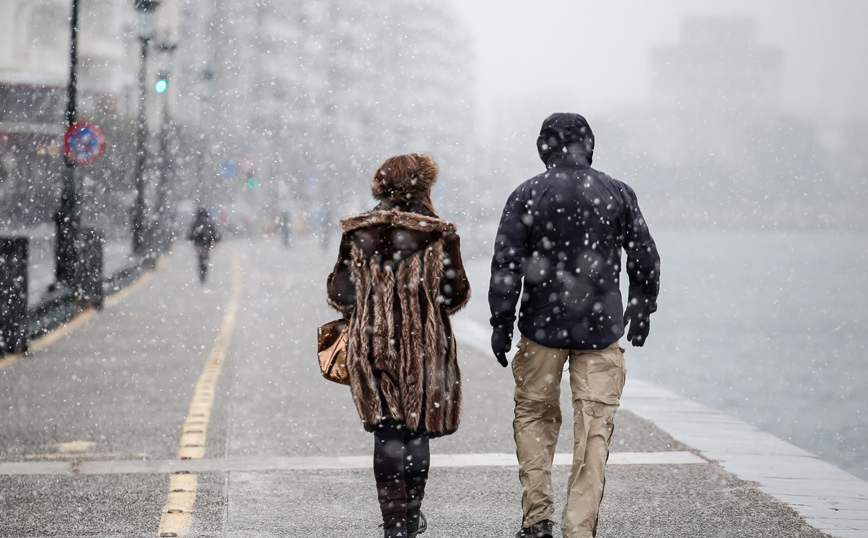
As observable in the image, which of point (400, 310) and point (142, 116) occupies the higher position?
point (142, 116)

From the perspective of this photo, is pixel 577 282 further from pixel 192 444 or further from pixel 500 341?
pixel 192 444

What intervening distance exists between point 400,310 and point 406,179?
1.84 feet

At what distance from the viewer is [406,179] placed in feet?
14.7

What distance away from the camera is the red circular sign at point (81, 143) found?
→ 1562 cm

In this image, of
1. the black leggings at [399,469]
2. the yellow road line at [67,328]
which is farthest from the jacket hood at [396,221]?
the yellow road line at [67,328]

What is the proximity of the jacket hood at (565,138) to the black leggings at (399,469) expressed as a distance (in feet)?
4.43

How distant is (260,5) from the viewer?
100250 mm

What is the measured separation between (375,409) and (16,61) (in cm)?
4985

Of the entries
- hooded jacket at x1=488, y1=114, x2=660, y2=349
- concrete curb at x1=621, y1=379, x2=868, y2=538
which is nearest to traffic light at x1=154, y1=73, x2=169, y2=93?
concrete curb at x1=621, y1=379, x2=868, y2=538

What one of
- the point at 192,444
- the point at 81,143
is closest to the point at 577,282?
the point at 192,444

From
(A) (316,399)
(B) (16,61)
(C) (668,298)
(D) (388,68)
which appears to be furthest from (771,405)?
(D) (388,68)

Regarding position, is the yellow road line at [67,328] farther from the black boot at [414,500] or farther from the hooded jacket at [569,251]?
the hooded jacket at [569,251]

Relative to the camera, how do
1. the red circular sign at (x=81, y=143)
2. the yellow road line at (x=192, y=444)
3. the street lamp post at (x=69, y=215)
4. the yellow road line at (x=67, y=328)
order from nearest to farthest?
the yellow road line at (x=192, y=444), the yellow road line at (x=67, y=328), the red circular sign at (x=81, y=143), the street lamp post at (x=69, y=215)

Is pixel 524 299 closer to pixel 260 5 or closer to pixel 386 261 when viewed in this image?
pixel 386 261
